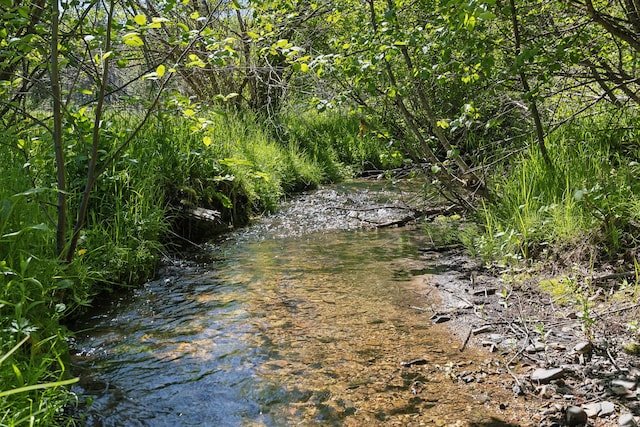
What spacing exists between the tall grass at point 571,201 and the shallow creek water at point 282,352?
869 millimetres

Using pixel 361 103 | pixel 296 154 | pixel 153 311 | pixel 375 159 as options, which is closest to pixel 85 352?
pixel 153 311

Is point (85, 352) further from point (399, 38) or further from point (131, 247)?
point (399, 38)

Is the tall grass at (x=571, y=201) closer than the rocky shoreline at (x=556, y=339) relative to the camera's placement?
No

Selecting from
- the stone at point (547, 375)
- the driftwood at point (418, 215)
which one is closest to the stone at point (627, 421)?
the stone at point (547, 375)

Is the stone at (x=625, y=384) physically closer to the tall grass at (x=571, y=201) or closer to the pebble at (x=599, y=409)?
Result: the pebble at (x=599, y=409)

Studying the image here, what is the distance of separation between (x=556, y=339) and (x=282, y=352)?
5.48 ft

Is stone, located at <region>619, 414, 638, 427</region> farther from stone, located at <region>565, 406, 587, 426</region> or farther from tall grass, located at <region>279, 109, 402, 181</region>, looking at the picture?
tall grass, located at <region>279, 109, 402, 181</region>

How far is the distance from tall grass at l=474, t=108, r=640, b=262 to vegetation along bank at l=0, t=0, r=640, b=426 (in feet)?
0.06

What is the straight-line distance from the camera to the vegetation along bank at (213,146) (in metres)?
2.95

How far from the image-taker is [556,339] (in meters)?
3.20

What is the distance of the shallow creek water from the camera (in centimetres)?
268

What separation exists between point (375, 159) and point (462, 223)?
22.0 ft

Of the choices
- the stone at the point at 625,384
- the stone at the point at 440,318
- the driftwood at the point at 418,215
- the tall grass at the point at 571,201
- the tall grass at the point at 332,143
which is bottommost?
the stone at the point at 625,384

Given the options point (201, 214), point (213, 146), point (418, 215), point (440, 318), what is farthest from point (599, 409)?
point (213, 146)
